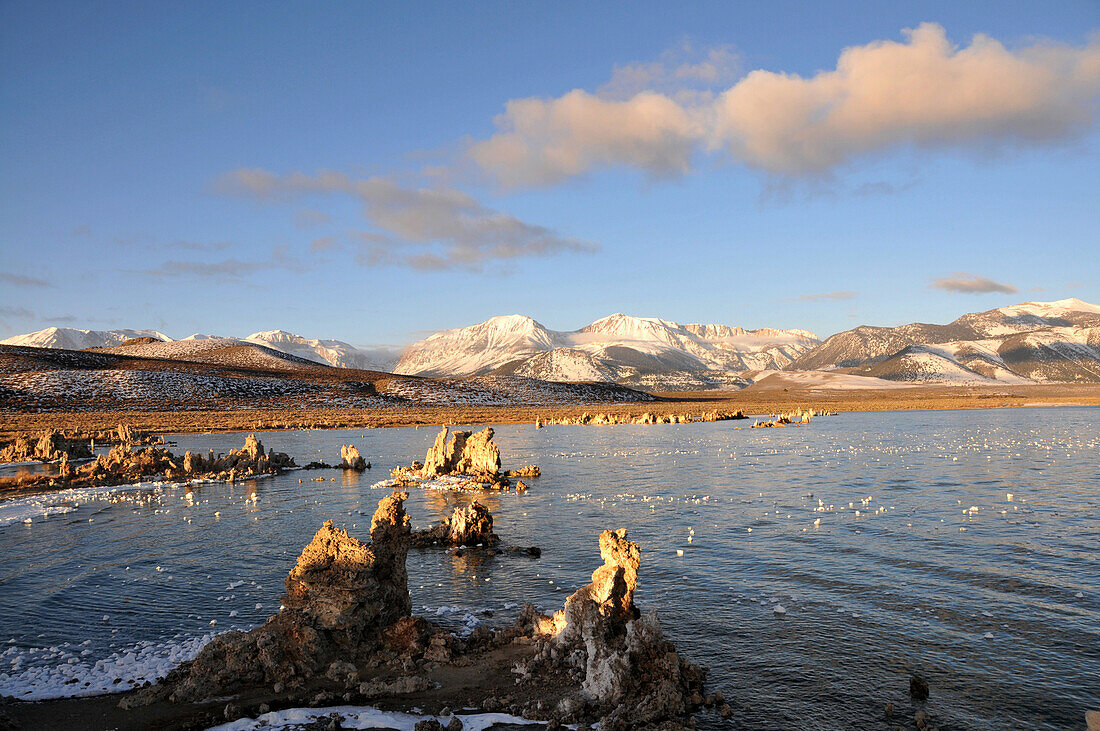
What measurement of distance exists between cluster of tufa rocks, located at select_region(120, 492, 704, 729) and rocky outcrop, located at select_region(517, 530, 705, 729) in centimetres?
3

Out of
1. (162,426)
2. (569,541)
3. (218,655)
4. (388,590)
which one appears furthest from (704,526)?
(162,426)

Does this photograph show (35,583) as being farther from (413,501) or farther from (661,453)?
(661,453)

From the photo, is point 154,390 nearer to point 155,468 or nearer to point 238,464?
point 155,468

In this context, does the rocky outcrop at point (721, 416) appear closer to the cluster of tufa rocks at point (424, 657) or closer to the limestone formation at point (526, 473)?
the limestone formation at point (526, 473)

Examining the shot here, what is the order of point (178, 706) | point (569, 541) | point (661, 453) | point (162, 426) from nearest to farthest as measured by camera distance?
point (178, 706) → point (569, 541) → point (661, 453) → point (162, 426)

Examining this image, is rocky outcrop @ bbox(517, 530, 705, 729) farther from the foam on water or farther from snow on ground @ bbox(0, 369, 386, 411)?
snow on ground @ bbox(0, 369, 386, 411)

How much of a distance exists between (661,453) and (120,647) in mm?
54205

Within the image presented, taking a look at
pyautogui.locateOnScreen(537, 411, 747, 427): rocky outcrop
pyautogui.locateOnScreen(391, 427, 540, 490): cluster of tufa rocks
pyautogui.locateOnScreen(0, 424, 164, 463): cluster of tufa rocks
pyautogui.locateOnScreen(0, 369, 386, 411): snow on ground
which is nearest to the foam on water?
pyautogui.locateOnScreen(391, 427, 540, 490): cluster of tufa rocks

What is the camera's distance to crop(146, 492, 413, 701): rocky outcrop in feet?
51.6

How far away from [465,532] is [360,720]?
15.3 meters

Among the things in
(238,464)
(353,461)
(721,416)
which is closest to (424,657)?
(353,461)

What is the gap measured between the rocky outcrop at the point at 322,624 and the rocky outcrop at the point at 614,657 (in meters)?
4.29

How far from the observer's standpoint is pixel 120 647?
1817 centimetres

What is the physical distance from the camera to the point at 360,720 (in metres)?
14.0
